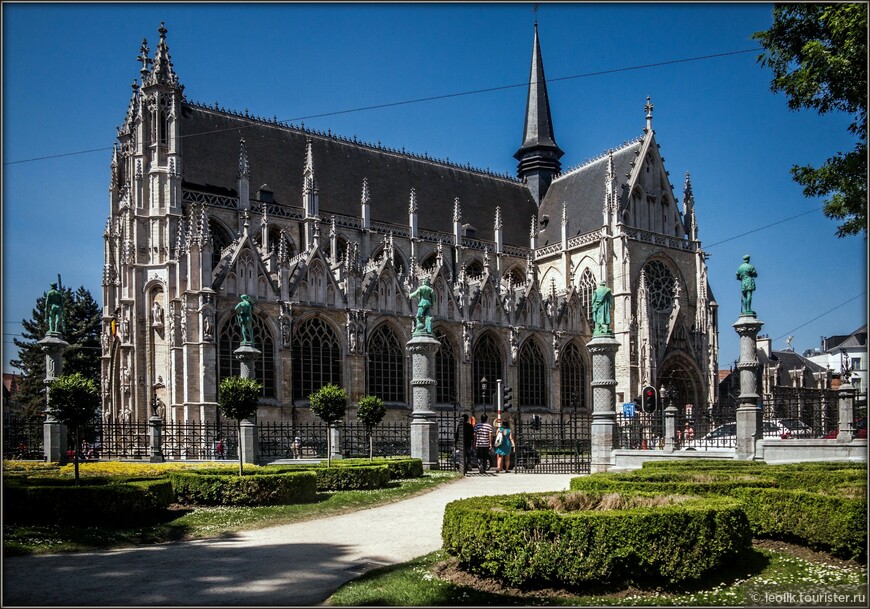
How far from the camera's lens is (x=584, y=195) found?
51.9m

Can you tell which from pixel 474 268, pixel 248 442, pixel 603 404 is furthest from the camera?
pixel 474 268

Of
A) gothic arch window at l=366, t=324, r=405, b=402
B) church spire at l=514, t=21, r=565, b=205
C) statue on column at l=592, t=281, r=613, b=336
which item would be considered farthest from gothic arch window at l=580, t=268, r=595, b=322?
statue on column at l=592, t=281, r=613, b=336

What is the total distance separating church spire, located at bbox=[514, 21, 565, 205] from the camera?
189ft

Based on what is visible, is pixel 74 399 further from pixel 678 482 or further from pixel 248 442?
pixel 678 482

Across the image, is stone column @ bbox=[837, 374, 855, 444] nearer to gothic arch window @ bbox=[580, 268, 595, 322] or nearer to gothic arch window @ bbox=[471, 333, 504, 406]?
gothic arch window @ bbox=[471, 333, 504, 406]

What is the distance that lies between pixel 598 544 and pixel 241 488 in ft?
27.6

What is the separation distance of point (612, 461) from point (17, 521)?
1446 centimetres

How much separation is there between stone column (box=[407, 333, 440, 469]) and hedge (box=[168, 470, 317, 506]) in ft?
27.0

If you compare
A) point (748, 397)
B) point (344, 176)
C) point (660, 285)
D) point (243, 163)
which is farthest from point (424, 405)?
point (660, 285)

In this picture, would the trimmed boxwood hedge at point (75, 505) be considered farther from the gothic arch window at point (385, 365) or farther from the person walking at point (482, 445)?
the gothic arch window at point (385, 365)

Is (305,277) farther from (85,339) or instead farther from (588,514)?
(588,514)

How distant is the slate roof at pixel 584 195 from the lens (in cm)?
4997

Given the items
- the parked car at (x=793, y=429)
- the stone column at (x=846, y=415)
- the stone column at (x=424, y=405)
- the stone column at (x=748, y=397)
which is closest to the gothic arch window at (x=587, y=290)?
the parked car at (x=793, y=429)

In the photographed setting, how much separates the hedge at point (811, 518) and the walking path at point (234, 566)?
13.5ft
